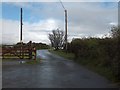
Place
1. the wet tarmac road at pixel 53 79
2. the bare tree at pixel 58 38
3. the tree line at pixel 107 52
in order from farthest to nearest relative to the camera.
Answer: the bare tree at pixel 58 38 < the tree line at pixel 107 52 < the wet tarmac road at pixel 53 79

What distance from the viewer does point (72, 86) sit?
10.9 m

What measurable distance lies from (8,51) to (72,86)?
73.0ft

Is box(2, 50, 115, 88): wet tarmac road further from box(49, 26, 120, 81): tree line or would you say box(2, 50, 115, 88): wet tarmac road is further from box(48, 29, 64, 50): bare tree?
box(48, 29, 64, 50): bare tree

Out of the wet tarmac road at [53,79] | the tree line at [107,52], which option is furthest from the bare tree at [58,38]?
the wet tarmac road at [53,79]

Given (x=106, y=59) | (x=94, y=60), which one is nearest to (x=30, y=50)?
(x=94, y=60)

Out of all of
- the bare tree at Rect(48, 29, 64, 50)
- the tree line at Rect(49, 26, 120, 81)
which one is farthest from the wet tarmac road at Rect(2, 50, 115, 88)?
the bare tree at Rect(48, 29, 64, 50)

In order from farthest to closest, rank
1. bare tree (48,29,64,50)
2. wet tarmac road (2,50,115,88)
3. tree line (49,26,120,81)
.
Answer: bare tree (48,29,64,50), tree line (49,26,120,81), wet tarmac road (2,50,115,88)

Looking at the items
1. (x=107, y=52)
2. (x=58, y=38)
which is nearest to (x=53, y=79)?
(x=107, y=52)

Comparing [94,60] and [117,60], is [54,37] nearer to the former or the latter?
[94,60]

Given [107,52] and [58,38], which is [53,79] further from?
[58,38]

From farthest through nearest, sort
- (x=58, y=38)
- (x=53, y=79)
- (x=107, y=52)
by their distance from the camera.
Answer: (x=58, y=38)
(x=107, y=52)
(x=53, y=79)

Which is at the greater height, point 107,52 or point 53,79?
point 107,52

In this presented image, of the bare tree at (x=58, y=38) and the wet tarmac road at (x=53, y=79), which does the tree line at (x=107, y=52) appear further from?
the bare tree at (x=58, y=38)

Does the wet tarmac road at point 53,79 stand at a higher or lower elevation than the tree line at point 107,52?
lower
